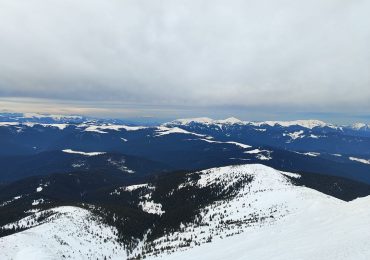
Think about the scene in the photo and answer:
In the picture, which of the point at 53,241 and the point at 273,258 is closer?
the point at 273,258

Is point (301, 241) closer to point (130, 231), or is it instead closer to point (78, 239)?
point (78, 239)

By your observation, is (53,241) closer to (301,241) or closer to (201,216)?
(201,216)

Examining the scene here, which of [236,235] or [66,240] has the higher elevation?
[236,235]

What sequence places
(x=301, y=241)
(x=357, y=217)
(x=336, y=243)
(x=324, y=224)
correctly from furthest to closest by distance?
1. (x=324, y=224)
2. (x=357, y=217)
3. (x=301, y=241)
4. (x=336, y=243)

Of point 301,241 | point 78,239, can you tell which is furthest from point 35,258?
point 301,241

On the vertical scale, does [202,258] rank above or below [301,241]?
below

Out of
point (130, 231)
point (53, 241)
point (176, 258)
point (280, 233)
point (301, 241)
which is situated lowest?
point (130, 231)

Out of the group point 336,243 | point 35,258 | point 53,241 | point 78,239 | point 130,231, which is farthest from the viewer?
point 130,231

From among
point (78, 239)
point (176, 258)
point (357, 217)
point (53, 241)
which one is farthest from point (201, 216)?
point (357, 217)

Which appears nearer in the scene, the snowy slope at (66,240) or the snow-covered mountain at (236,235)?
the snow-covered mountain at (236,235)

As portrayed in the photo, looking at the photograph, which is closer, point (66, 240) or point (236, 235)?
point (236, 235)

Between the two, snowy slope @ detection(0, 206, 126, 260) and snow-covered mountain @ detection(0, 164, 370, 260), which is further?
snowy slope @ detection(0, 206, 126, 260)
